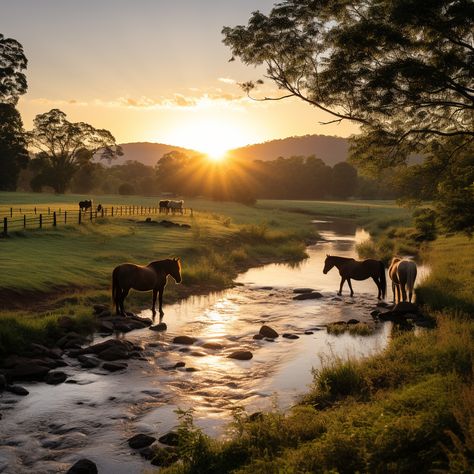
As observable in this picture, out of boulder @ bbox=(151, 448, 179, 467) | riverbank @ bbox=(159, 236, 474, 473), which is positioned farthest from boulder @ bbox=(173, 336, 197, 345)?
boulder @ bbox=(151, 448, 179, 467)

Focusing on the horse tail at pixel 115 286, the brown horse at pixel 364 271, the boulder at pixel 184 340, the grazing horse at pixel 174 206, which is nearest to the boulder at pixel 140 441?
the boulder at pixel 184 340

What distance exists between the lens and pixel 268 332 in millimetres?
17562

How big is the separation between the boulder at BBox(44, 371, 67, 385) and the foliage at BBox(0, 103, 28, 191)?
79.6m

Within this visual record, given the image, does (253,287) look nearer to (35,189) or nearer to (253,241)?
(253,241)

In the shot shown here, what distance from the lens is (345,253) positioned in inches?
1672

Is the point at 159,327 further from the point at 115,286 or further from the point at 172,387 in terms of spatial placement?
the point at 172,387

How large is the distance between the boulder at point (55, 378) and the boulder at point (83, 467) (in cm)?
459

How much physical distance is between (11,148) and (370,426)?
3578 inches

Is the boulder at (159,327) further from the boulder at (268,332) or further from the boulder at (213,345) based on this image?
the boulder at (268,332)

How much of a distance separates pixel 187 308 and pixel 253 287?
619 cm

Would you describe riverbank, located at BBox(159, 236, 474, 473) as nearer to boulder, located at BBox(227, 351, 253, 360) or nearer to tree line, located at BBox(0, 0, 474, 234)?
boulder, located at BBox(227, 351, 253, 360)

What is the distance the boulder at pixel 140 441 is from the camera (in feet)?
30.7

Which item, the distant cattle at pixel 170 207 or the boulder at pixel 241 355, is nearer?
the boulder at pixel 241 355

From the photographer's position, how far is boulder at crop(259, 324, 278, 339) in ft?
57.3
